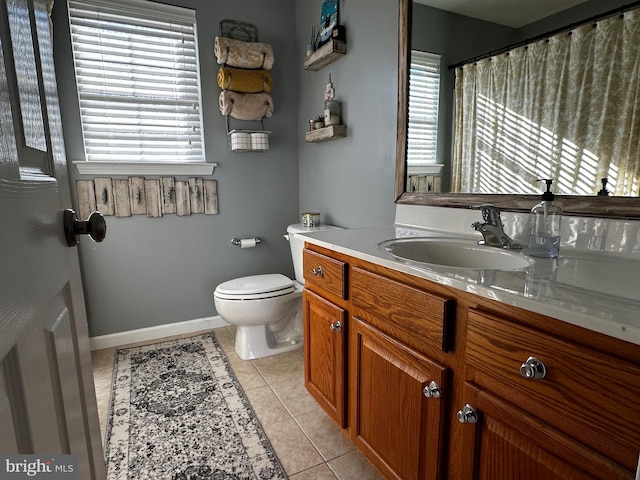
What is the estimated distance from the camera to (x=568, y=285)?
2.44 feet

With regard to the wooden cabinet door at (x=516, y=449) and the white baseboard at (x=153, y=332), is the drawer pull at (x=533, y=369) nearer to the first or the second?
the wooden cabinet door at (x=516, y=449)

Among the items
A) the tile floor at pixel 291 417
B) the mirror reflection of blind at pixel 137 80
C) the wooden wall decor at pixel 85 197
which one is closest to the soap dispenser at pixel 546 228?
the tile floor at pixel 291 417

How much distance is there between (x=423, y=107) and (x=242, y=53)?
1.32 meters

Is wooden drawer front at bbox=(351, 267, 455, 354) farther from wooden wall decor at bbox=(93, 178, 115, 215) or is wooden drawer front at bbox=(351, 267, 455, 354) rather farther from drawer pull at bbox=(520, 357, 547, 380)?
wooden wall decor at bbox=(93, 178, 115, 215)

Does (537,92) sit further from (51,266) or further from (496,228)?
(51,266)

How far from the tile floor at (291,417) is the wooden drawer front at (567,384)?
0.87 m

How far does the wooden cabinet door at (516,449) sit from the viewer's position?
61 cm

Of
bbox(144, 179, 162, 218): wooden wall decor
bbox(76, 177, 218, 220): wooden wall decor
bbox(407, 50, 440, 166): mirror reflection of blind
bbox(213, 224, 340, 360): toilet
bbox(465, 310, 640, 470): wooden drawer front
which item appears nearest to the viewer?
bbox(465, 310, 640, 470): wooden drawer front

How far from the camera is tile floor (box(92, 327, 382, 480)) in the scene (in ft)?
4.52

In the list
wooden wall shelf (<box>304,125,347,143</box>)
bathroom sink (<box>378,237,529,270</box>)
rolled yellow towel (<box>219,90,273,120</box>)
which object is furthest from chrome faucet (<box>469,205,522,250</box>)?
rolled yellow towel (<box>219,90,273,120</box>)

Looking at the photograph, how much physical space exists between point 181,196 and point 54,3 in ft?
4.01

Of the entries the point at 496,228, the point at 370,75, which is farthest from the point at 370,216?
the point at 496,228

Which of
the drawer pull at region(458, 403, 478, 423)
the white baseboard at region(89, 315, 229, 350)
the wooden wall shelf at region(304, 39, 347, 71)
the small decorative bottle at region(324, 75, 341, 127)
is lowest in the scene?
the white baseboard at region(89, 315, 229, 350)

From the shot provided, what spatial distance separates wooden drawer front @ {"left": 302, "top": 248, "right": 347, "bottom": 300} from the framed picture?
53.0 inches
